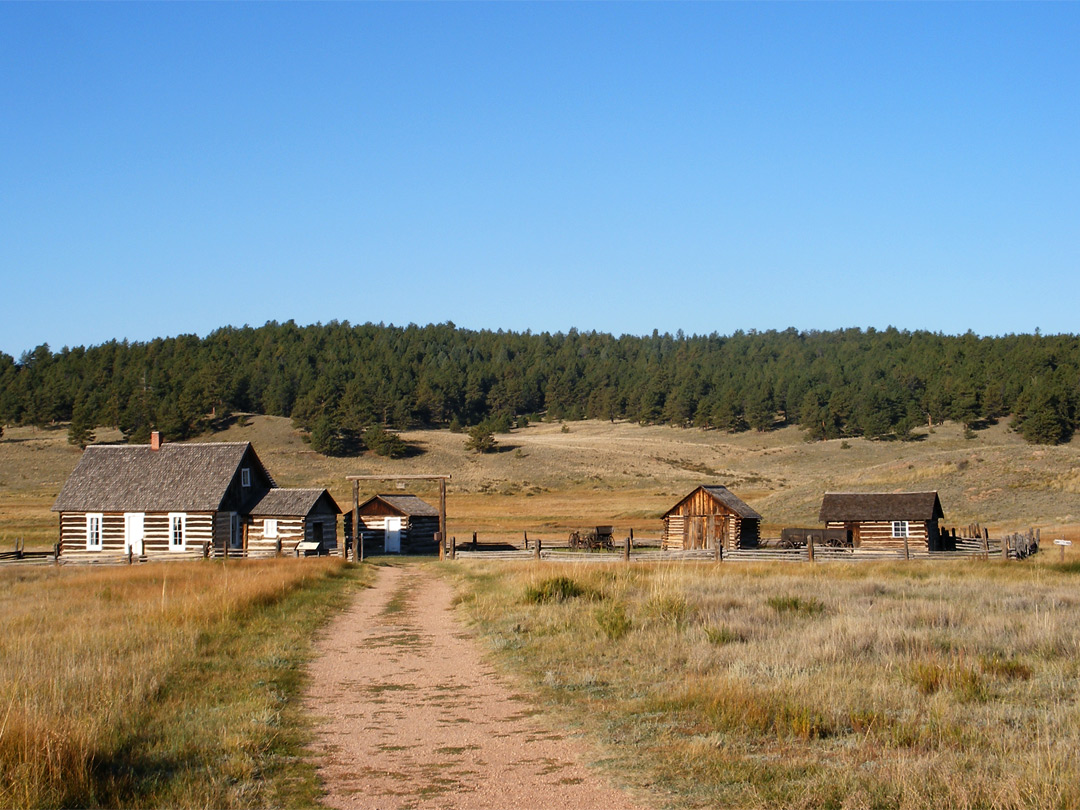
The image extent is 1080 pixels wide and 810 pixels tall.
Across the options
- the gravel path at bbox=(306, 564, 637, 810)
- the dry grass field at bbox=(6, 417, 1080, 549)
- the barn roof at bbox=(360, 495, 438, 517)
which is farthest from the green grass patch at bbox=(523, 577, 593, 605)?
the dry grass field at bbox=(6, 417, 1080, 549)

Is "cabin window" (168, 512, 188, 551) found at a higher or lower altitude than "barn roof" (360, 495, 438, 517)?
lower

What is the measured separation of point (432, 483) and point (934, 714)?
8805cm

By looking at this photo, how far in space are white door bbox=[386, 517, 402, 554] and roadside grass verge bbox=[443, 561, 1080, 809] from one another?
1187 inches

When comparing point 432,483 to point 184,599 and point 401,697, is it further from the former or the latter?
point 401,697

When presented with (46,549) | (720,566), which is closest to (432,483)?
(46,549)

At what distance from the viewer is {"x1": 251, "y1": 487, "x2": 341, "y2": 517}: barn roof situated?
4526 cm

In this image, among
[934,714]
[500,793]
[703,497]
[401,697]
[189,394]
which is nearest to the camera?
[500,793]

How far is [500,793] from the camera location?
7.78m

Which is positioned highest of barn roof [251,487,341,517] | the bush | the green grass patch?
the bush

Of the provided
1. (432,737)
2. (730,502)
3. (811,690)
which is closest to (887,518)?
(730,502)

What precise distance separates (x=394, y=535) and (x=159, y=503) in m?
11.7

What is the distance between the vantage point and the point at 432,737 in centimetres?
973

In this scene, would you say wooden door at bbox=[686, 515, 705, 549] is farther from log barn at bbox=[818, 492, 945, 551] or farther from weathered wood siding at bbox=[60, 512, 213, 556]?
weathered wood siding at bbox=[60, 512, 213, 556]

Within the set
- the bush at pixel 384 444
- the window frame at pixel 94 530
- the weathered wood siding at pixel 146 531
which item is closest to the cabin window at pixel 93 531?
the window frame at pixel 94 530
